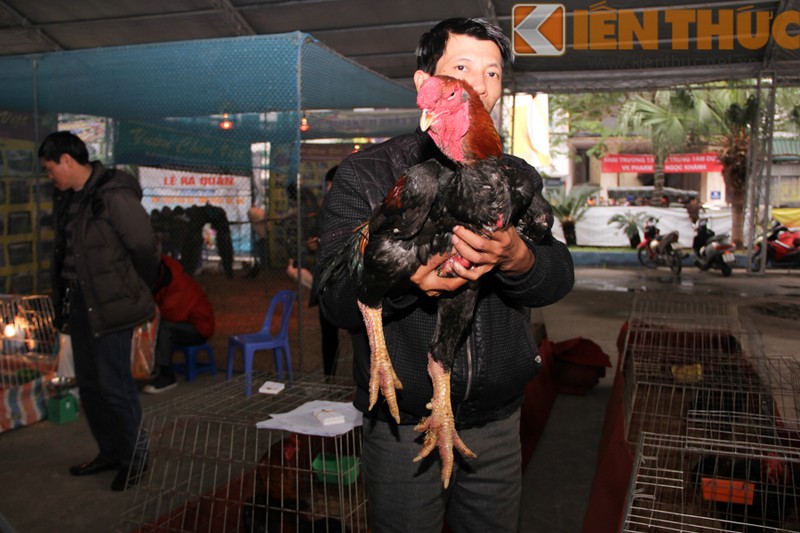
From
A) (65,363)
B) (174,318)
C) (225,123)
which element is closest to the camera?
(65,363)

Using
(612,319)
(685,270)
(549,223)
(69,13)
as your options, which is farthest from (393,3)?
(685,270)

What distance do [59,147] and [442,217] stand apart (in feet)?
9.82

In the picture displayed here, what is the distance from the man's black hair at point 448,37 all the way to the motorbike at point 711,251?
12.3m

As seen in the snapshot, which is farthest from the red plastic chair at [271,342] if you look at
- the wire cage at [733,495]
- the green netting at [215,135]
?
the wire cage at [733,495]

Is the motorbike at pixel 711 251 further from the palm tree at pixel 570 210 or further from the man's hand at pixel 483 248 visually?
the man's hand at pixel 483 248

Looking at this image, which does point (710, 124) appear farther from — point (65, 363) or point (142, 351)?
point (65, 363)

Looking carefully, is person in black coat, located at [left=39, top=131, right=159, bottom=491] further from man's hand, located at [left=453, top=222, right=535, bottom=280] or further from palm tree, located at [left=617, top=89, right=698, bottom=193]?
palm tree, located at [left=617, top=89, right=698, bottom=193]

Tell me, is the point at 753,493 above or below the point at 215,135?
below

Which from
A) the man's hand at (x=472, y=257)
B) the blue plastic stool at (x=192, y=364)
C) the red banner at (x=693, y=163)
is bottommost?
the blue plastic stool at (x=192, y=364)

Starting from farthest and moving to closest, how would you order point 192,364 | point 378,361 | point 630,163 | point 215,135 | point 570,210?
point 630,163 → point 570,210 → point 215,135 → point 192,364 → point 378,361

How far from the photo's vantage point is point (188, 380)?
226 inches

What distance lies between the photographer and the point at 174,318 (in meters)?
5.53

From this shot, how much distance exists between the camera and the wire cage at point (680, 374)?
345 centimetres

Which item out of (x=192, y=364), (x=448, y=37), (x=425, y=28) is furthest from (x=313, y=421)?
(x=425, y=28)
